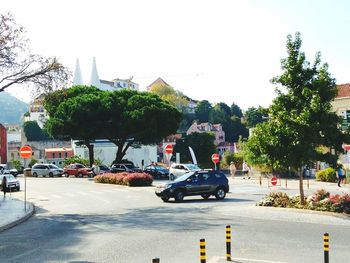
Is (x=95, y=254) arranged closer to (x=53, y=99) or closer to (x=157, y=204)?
(x=157, y=204)

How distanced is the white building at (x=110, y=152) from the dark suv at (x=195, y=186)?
47721 millimetres

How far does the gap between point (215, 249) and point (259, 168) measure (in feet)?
109

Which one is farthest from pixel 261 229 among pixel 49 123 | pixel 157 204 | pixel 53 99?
pixel 49 123

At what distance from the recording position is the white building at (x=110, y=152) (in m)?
73.0

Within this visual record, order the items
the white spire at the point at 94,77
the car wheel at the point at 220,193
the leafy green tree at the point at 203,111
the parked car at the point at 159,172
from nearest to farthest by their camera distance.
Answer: the car wheel at the point at 220,193
the parked car at the point at 159,172
the leafy green tree at the point at 203,111
the white spire at the point at 94,77

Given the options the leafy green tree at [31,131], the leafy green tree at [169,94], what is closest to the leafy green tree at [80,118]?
the leafy green tree at [31,131]

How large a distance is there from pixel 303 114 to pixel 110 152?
58638 mm

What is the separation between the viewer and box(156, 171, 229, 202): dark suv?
2325cm

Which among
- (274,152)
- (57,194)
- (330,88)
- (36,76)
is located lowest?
(57,194)

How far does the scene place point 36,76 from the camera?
2317cm

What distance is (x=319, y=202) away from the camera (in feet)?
58.4

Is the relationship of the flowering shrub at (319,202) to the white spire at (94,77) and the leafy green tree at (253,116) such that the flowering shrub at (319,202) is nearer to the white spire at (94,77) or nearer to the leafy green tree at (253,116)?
the leafy green tree at (253,116)

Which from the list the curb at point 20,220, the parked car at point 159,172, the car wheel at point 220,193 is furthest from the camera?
the parked car at point 159,172

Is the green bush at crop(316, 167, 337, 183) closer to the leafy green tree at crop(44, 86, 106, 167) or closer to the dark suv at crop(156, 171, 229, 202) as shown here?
the dark suv at crop(156, 171, 229, 202)
